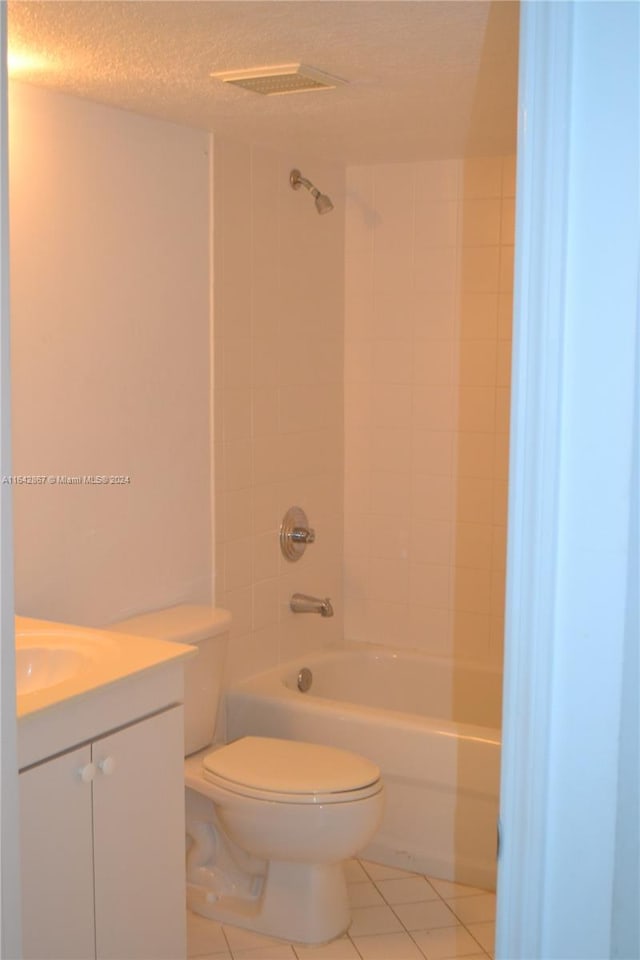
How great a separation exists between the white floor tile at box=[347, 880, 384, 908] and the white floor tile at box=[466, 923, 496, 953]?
0.28 metres

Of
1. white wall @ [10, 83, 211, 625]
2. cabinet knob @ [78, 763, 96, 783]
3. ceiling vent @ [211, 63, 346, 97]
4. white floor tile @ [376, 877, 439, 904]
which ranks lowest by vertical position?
white floor tile @ [376, 877, 439, 904]

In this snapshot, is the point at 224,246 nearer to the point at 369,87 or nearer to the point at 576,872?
the point at 369,87

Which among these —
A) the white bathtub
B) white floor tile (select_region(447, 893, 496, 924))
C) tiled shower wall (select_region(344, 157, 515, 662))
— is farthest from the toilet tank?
tiled shower wall (select_region(344, 157, 515, 662))

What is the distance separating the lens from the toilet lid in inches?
104

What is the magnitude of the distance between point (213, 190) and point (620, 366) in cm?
228

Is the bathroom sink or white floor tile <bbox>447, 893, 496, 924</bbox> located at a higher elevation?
the bathroom sink

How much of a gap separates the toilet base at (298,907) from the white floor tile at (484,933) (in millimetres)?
333

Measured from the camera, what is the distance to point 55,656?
2.28 m

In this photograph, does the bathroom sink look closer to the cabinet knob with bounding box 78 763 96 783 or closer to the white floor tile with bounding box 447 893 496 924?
the cabinet knob with bounding box 78 763 96 783

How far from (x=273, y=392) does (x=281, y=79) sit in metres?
1.22

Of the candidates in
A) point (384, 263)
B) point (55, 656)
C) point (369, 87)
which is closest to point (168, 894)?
point (55, 656)

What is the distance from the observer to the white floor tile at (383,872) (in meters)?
3.11

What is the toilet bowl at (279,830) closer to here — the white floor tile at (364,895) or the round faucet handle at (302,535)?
the white floor tile at (364,895)

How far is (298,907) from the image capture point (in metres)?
2.76
